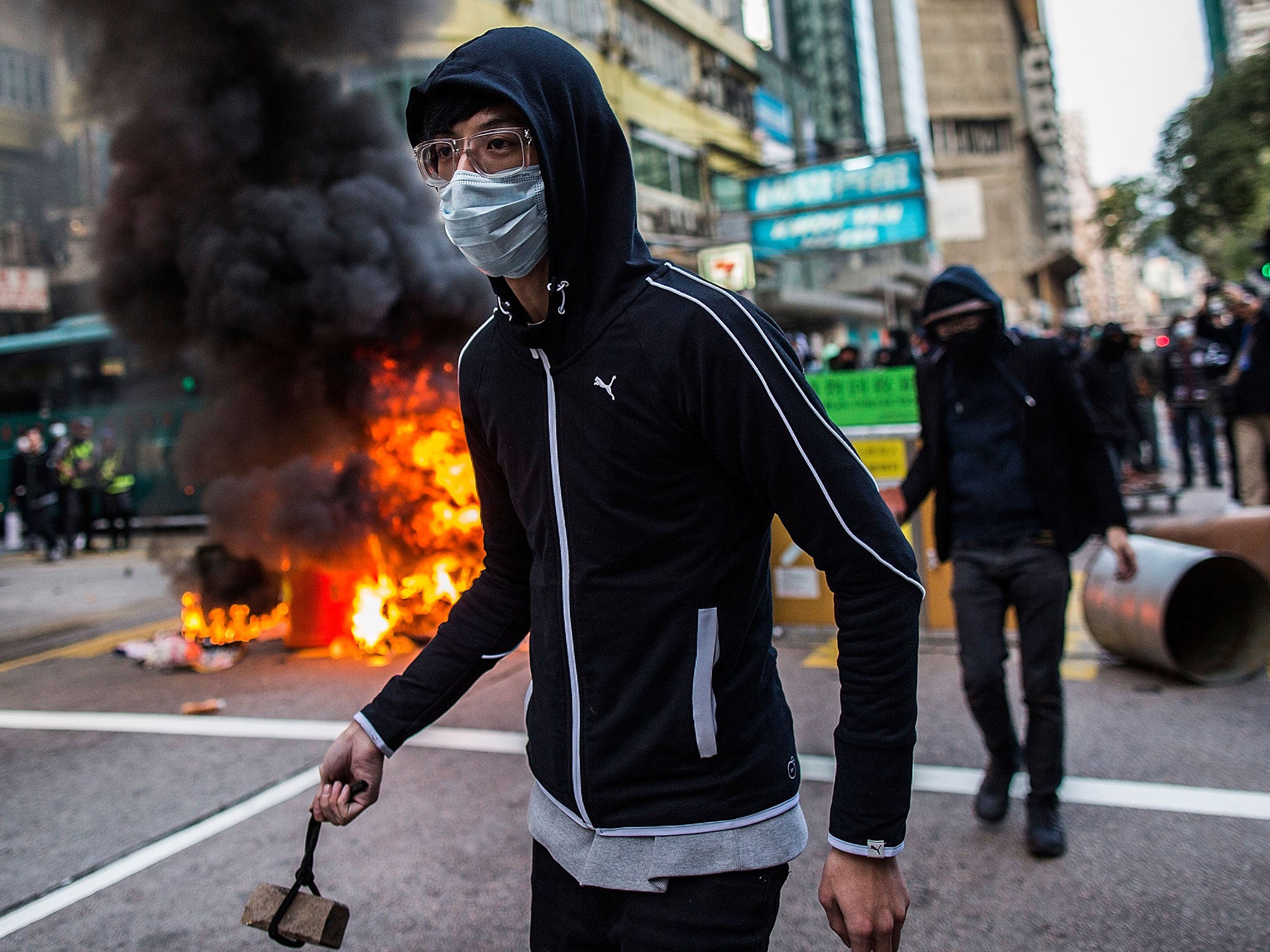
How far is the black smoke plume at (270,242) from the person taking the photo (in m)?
7.94

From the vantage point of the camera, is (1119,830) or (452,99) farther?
(1119,830)

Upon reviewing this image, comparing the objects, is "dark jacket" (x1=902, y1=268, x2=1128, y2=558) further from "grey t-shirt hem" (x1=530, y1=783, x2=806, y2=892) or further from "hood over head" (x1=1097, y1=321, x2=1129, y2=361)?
"hood over head" (x1=1097, y1=321, x2=1129, y2=361)

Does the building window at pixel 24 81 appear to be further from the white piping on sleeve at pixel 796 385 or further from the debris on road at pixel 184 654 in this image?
the white piping on sleeve at pixel 796 385

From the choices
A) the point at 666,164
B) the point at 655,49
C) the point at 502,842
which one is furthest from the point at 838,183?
the point at 655,49

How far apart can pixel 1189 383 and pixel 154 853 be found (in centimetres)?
1223

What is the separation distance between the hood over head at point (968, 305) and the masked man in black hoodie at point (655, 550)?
2.43 metres

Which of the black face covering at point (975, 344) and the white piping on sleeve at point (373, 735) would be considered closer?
the white piping on sleeve at point (373, 735)

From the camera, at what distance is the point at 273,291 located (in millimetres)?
8352

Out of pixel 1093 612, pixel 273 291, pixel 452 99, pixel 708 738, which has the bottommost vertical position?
pixel 1093 612

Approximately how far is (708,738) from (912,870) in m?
2.33

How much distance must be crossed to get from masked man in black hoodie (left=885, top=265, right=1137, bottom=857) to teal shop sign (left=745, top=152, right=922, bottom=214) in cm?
1250

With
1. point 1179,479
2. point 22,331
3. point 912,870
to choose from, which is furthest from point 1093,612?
point 22,331

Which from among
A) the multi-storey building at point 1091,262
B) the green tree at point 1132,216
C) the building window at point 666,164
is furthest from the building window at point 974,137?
the multi-storey building at point 1091,262

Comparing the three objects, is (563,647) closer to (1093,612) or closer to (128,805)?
(128,805)
